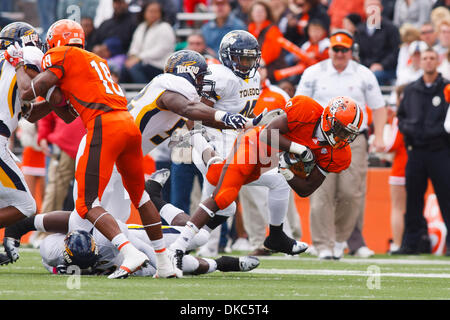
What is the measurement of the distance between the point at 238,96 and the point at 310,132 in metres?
0.96

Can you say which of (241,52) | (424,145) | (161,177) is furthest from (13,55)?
(424,145)

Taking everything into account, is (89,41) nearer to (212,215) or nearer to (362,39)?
(362,39)

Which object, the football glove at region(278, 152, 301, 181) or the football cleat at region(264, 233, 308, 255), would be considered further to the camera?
the football cleat at region(264, 233, 308, 255)

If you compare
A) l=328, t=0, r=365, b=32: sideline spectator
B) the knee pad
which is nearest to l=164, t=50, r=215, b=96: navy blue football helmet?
the knee pad

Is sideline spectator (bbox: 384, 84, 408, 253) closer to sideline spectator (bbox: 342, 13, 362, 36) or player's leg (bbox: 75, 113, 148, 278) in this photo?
sideline spectator (bbox: 342, 13, 362, 36)

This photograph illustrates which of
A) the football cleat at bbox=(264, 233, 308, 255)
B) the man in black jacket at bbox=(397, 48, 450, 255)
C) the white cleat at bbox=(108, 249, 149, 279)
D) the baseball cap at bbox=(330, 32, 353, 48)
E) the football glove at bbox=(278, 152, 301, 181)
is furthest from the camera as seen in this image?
the man in black jacket at bbox=(397, 48, 450, 255)

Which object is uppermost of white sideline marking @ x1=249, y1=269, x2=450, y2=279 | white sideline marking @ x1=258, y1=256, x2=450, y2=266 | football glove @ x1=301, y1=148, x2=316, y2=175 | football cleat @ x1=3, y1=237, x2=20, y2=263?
football glove @ x1=301, y1=148, x2=316, y2=175

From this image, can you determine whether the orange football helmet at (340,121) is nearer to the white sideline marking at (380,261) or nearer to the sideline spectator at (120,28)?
the white sideline marking at (380,261)

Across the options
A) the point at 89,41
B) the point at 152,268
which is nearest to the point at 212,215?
the point at 152,268

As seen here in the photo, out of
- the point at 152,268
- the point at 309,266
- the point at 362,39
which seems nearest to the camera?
the point at 152,268

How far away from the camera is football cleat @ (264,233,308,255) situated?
7602 mm

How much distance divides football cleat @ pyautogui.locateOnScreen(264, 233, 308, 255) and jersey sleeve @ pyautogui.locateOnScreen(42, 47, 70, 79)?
2345 mm
